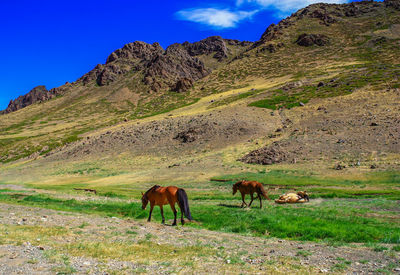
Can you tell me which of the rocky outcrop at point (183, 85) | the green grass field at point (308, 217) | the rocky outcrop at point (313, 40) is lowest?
the green grass field at point (308, 217)

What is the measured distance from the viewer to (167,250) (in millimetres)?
10758

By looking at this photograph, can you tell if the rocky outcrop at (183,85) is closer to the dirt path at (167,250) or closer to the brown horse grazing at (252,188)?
the brown horse grazing at (252,188)

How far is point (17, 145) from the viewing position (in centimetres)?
11788

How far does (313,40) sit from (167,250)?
7788 inches

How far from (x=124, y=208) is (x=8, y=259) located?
15246 millimetres

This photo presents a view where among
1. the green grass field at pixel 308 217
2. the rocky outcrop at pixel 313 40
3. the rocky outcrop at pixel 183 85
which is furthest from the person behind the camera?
the rocky outcrop at pixel 313 40

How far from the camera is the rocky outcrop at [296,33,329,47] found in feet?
592

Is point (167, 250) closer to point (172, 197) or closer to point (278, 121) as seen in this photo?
point (172, 197)

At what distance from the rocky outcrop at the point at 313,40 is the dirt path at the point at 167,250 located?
192 m

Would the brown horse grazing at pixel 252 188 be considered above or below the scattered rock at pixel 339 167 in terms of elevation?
above

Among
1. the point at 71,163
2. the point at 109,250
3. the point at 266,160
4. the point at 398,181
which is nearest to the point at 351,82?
the point at 266,160

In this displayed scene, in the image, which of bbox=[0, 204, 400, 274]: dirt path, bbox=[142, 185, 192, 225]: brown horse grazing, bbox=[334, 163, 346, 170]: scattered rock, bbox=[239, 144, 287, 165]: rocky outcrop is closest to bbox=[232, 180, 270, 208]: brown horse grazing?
bbox=[142, 185, 192, 225]: brown horse grazing

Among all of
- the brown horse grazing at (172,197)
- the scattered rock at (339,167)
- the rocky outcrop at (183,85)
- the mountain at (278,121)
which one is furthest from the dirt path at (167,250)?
the rocky outcrop at (183,85)

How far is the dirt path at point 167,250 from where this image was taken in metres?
8.55
